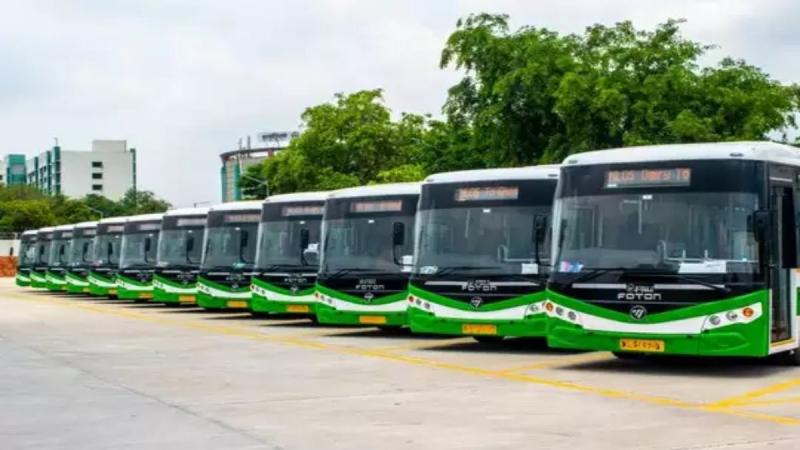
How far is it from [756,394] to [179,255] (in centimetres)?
2399

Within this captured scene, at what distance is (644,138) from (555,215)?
804 inches

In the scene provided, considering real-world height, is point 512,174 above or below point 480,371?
above

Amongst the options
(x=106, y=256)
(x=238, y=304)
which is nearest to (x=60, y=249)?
(x=106, y=256)

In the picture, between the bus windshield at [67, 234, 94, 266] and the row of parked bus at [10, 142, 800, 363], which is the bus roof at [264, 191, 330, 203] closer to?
the row of parked bus at [10, 142, 800, 363]

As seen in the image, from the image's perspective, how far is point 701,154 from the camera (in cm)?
1541

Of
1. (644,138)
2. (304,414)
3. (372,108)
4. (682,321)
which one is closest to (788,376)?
(682,321)

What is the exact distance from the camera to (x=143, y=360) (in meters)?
19.1

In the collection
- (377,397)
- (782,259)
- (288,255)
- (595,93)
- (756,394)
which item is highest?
(595,93)

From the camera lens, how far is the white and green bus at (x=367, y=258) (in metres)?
22.4

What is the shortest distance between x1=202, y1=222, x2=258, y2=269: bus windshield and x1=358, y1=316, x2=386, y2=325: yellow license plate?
27.0 ft

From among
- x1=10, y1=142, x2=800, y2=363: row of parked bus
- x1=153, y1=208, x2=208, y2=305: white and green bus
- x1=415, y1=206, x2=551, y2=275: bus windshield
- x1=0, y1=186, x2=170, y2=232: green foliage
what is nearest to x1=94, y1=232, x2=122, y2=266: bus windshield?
x1=153, y1=208, x2=208, y2=305: white and green bus

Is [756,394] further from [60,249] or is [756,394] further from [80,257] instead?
[60,249]

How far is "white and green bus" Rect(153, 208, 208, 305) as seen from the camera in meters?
34.9

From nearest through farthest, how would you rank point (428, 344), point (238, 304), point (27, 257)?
point (428, 344)
point (238, 304)
point (27, 257)
